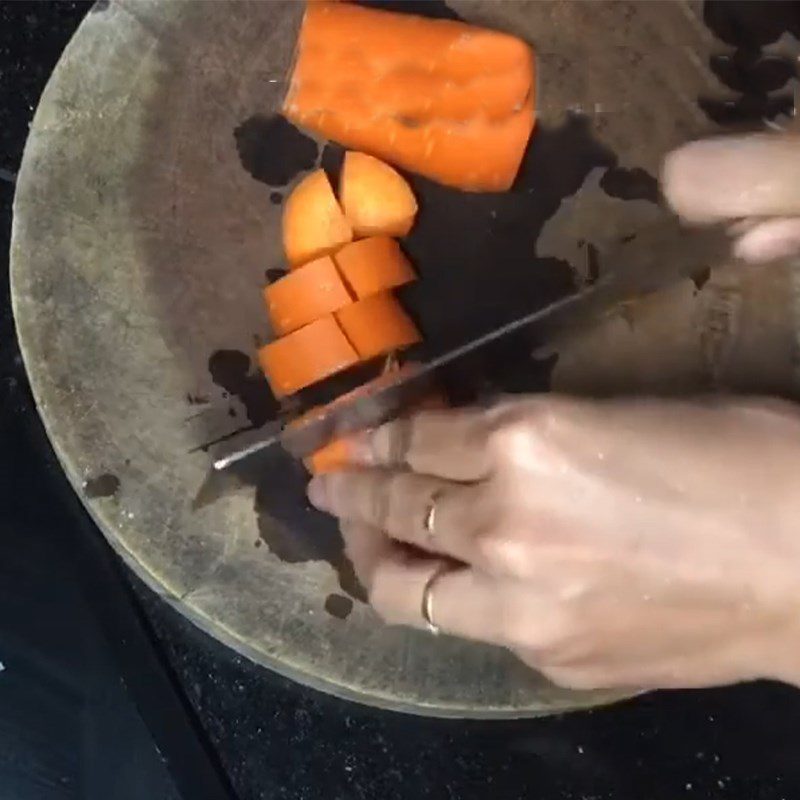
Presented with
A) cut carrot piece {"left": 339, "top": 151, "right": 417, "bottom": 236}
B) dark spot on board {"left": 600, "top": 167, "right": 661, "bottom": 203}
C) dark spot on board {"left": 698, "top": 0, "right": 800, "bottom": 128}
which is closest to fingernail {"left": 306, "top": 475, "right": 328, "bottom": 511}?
cut carrot piece {"left": 339, "top": 151, "right": 417, "bottom": 236}

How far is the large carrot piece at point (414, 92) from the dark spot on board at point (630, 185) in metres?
0.10

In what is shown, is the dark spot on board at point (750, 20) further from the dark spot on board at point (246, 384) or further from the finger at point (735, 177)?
the dark spot on board at point (246, 384)

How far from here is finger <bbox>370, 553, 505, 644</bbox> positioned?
1.00 m

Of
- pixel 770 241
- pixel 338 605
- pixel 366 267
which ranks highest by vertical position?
pixel 366 267

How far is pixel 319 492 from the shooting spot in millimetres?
1146

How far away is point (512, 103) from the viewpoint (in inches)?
49.8

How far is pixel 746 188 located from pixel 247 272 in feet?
1.57

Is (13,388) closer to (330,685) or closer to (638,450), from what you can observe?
(330,685)

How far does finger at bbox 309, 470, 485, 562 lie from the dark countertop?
23 cm

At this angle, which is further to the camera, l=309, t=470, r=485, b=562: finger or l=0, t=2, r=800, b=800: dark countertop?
l=0, t=2, r=800, b=800: dark countertop

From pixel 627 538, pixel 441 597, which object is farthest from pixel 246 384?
pixel 627 538

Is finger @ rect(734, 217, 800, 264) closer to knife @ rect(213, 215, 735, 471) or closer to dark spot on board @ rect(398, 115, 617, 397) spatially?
knife @ rect(213, 215, 735, 471)

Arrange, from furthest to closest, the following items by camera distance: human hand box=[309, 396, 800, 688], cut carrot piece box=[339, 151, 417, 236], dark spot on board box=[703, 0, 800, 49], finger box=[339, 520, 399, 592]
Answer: dark spot on board box=[703, 0, 800, 49] < cut carrot piece box=[339, 151, 417, 236] < finger box=[339, 520, 399, 592] < human hand box=[309, 396, 800, 688]

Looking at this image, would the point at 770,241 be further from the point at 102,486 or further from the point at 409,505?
the point at 102,486
